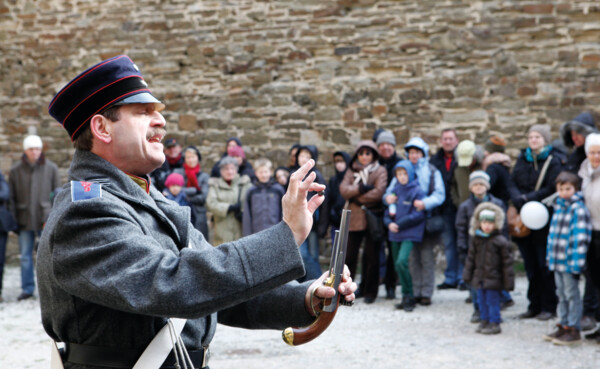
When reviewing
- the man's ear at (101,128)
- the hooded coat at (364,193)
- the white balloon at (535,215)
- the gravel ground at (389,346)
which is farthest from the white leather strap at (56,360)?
the hooded coat at (364,193)

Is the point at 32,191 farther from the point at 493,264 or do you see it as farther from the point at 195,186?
the point at 493,264

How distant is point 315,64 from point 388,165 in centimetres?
228

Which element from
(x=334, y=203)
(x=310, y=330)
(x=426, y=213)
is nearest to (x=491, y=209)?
(x=426, y=213)

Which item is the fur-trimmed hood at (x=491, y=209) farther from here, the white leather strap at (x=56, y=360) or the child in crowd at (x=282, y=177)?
the white leather strap at (x=56, y=360)

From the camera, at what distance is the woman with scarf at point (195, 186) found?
8125mm

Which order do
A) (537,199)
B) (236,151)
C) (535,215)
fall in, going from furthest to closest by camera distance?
(236,151) < (537,199) < (535,215)

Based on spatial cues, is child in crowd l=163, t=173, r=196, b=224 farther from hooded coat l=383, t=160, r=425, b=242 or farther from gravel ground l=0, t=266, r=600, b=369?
hooded coat l=383, t=160, r=425, b=242

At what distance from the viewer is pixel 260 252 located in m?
1.59

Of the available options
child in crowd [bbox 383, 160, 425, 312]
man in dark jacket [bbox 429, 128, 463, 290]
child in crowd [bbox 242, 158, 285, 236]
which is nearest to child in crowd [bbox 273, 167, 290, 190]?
child in crowd [bbox 242, 158, 285, 236]

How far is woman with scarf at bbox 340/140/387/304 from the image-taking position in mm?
7516

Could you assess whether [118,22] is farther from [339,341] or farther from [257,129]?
[339,341]

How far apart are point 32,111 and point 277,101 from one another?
3835 mm

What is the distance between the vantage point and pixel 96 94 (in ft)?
6.05

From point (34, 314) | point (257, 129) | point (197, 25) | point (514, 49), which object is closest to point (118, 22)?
point (197, 25)
